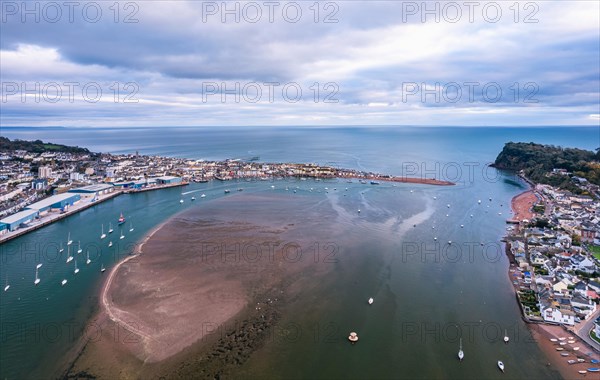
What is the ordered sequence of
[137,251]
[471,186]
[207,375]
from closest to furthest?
[207,375] < [137,251] < [471,186]

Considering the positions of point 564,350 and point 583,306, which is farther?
point 583,306

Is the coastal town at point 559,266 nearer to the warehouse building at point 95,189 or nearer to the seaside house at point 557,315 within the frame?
the seaside house at point 557,315

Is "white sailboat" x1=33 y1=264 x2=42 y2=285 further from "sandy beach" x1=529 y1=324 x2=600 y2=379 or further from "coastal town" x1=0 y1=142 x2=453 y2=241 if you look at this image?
"sandy beach" x1=529 y1=324 x2=600 y2=379

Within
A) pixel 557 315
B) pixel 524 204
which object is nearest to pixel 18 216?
pixel 557 315

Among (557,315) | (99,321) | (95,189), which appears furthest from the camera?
(95,189)

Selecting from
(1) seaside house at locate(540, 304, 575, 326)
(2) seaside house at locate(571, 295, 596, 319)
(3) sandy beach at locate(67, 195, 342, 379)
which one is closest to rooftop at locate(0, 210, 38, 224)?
(3) sandy beach at locate(67, 195, 342, 379)

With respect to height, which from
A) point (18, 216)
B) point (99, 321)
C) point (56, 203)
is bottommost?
point (99, 321)

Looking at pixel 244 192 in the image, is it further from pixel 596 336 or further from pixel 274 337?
pixel 596 336

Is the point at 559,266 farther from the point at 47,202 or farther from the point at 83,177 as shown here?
the point at 83,177

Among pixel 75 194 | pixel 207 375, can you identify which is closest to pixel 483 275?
pixel 207 375
